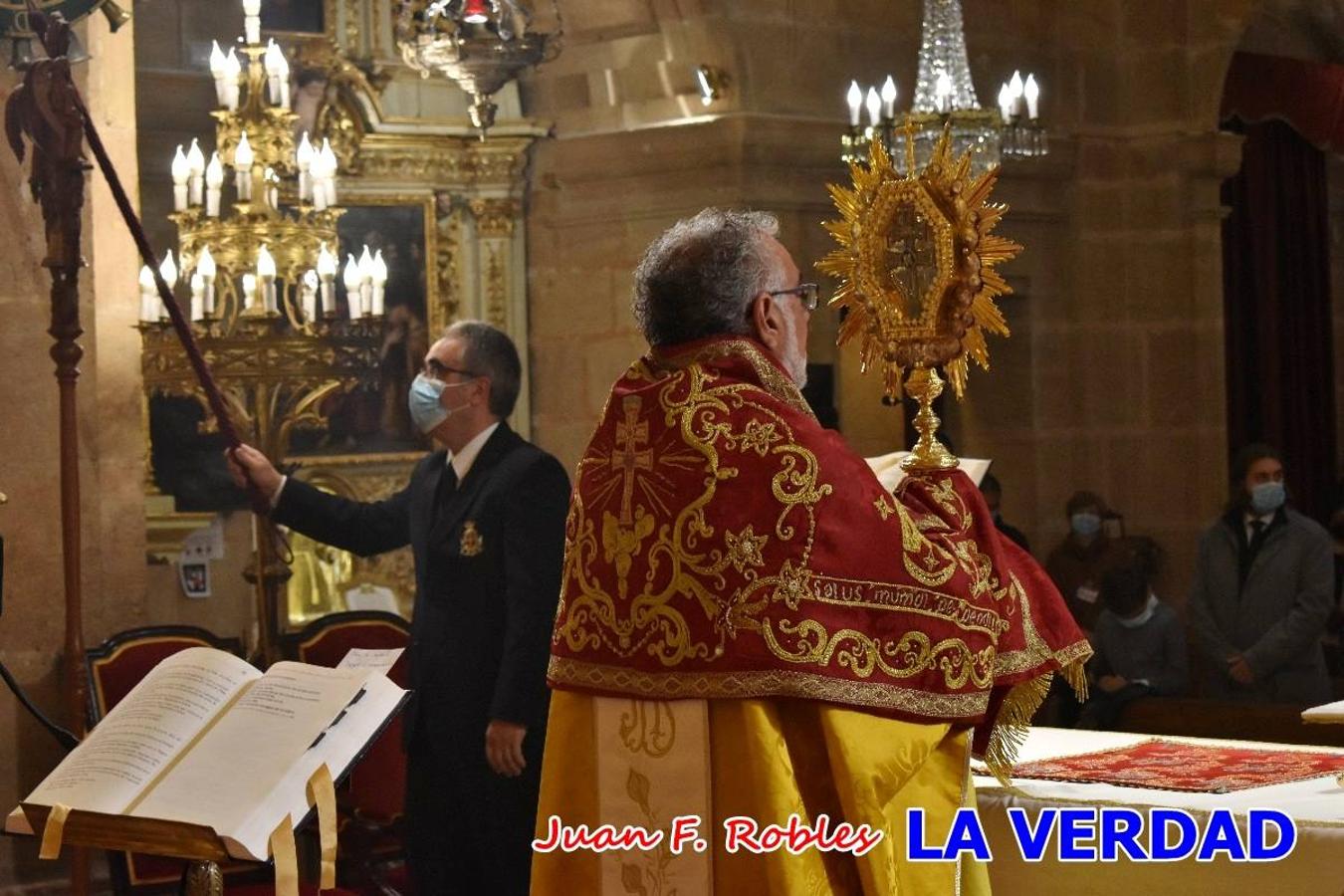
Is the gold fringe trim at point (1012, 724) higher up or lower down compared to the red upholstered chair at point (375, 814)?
higher up

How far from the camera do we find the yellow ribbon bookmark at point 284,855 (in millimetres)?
3389

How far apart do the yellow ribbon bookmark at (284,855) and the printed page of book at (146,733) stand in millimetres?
234

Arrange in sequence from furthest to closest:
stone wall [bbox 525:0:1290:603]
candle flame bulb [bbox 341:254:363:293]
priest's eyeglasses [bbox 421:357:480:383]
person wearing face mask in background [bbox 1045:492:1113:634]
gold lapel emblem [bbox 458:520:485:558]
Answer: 1. stone wall [bbox 525:0:1290:603]
2. person wearing face mask in background [bbox 1045:492:1113:634]
3. candle flame bulb [bbox 341:254:363:293]
4. priest's eyeglasses [bbox 421:357:480:383]
5. gold lapel emblem [bbox 458:520:485:558]

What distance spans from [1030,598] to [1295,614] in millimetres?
4397

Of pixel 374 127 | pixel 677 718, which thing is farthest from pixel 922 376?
pixel 374 127

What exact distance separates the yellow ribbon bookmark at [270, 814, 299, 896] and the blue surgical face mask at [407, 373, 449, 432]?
2.22m

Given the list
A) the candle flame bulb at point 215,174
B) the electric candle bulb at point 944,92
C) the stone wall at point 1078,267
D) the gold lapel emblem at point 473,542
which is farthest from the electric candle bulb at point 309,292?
the gold lapel emblem at point 473,542

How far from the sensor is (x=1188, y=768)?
404 cm

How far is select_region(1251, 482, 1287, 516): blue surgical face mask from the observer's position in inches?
318

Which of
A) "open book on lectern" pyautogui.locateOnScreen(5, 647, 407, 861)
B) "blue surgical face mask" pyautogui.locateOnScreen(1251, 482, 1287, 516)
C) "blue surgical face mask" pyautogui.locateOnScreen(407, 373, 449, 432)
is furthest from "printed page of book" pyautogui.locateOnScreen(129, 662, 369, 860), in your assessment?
"blue surgical face mask" pyautogui.locateOnScreen(1251, 482, 1287, 516)

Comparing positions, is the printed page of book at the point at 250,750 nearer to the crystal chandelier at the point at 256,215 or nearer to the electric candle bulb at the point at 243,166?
the crystal chandelier at the point at 256,215

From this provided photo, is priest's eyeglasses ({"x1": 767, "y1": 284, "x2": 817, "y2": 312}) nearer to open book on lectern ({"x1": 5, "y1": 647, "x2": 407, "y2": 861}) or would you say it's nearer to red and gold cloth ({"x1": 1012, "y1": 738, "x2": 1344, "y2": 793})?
open book on lectern ({"x1": 5, "y1": 647, "x2": 407, "y2": 861})

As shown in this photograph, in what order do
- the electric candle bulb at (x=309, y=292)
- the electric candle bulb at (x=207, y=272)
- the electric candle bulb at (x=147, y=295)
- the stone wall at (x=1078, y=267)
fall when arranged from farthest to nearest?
the stone wall at (x=1078, y=267) → the electric candle bulb at (x=147, y=295) → the electric candle bulb at (x=309, y=292) → the electric candle bulb at (x=207, y=272)

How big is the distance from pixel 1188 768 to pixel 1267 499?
4272 mm
